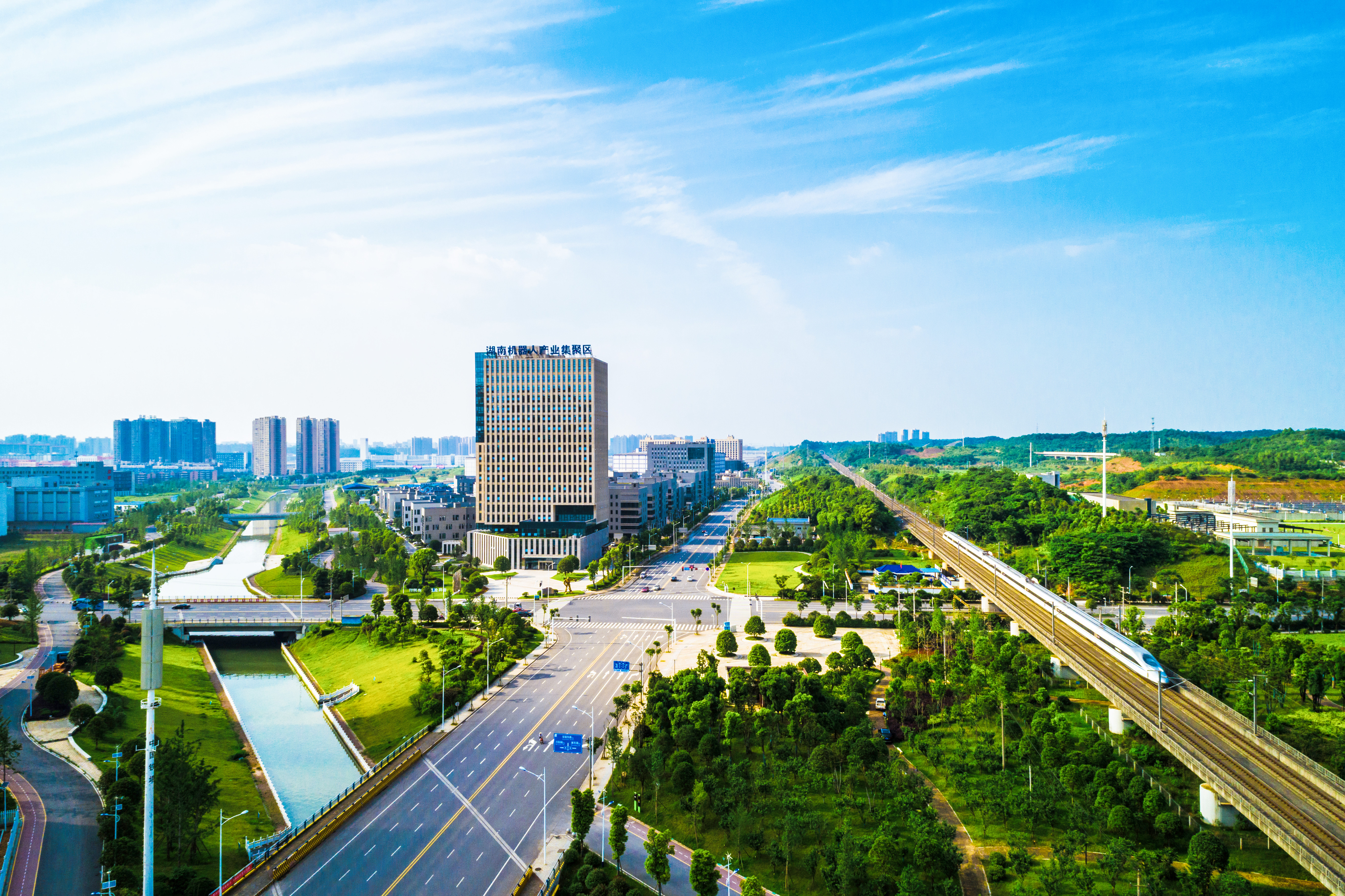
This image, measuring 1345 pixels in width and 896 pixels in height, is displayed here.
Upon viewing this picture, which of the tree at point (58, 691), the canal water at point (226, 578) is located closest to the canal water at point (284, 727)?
the tree at point (58, 691)

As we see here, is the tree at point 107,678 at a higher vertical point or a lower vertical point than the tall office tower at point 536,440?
lower

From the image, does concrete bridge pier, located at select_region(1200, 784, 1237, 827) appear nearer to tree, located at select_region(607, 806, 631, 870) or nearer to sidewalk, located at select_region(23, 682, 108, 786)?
tree, located at select_region(607, 806, 631, 870)

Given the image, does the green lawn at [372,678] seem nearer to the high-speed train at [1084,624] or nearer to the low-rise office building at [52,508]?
the high-speed train at [1084,624]

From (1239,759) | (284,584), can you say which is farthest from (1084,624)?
(284,584)

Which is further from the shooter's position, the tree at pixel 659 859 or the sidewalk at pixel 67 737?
the sidewalk at pixel 67 737

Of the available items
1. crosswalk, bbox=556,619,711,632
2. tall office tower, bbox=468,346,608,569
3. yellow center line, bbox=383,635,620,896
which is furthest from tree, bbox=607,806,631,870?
tall office tower, bbox=468,346,608,569

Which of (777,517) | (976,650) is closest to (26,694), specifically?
(976,650)

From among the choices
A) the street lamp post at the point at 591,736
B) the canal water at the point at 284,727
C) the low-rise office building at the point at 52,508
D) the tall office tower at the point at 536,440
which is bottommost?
the canal water at the point at 284,727
